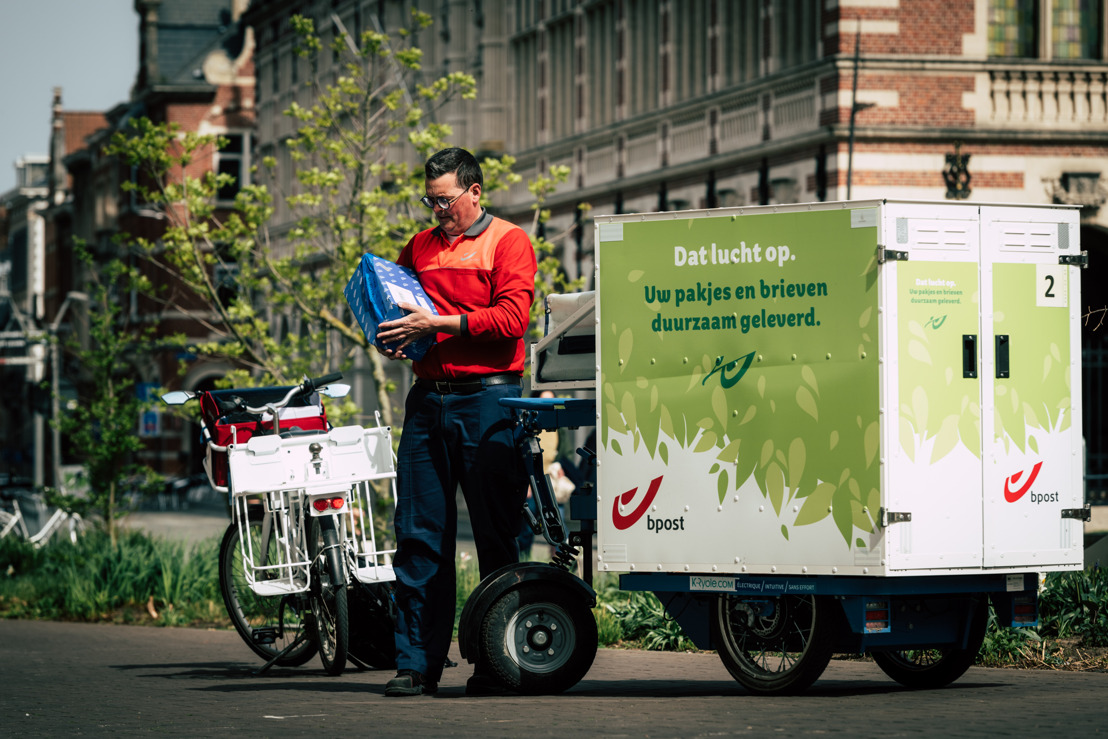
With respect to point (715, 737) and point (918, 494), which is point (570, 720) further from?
point (918, 494)

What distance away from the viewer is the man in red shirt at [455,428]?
7.52 meters

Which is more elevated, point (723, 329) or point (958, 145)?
point (958, 145)

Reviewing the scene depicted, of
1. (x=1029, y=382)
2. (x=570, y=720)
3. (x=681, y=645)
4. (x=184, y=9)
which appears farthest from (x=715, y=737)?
(x=184, y=9)

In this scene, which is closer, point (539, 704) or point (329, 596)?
point (539, 704)

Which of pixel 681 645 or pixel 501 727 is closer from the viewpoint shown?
pixel 501 727

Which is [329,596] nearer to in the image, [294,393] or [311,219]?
[294,393]

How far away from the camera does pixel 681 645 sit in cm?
1035

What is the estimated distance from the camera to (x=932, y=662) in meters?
7.88

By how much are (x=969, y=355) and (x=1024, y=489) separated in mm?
626

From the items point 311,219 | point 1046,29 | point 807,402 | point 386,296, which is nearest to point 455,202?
point 386,296

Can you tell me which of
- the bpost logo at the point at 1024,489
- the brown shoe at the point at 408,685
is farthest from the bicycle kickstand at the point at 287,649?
the bpost logo at the point at 1024,489

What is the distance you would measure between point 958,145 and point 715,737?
66.2 ft

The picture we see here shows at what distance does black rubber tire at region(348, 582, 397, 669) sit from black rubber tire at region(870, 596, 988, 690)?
7.84 ft

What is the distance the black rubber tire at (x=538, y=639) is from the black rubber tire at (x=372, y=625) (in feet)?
4.87
